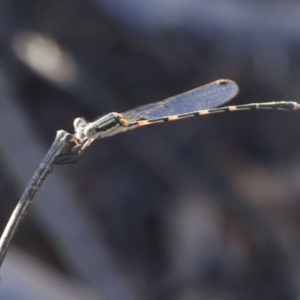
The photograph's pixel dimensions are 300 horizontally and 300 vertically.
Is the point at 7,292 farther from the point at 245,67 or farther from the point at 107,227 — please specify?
the point at 245,67

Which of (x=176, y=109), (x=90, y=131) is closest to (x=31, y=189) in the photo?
(x=90, y=131)

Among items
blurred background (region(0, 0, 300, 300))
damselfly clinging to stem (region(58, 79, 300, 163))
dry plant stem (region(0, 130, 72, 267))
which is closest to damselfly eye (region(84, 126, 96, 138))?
damselfly clinging to stem (region(58, 79, 300, 163))

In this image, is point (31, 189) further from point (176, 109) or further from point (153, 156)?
point (153, 156)

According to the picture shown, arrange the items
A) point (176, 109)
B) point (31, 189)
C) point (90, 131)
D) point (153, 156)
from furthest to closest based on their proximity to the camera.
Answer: point (153, 156), point (176, 109), point (90, 131), point (31, 189)

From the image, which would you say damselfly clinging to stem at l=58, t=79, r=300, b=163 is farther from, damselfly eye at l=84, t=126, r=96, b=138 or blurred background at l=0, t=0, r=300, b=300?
blurred background at l=0, t=0, r=300, b=300

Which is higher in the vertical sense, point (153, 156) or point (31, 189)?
point (153, 156)

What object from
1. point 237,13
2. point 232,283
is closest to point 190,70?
point 237,13
